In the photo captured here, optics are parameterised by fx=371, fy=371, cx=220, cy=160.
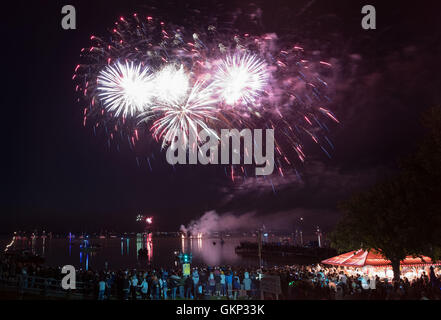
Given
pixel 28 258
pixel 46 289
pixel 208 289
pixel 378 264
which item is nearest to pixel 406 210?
pixel 378 264

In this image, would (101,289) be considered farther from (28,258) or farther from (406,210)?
(28,258)

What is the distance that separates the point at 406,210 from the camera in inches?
968

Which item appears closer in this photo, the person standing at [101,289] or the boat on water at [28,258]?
the person standing at [101,289]

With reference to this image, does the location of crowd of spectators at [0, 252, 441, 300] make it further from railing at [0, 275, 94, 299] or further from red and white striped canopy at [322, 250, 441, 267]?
red and white striped canopy at [322, 250, 441, 267]

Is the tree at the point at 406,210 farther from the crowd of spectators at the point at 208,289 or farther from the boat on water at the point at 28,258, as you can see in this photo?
the boat on water at the point at 28,258

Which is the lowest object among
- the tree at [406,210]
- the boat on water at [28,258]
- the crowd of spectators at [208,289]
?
the boat on water at [28,258]

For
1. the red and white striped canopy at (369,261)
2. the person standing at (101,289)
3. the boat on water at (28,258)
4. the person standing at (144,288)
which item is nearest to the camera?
the person standing at (101,289)

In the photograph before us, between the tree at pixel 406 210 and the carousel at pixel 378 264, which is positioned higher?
the tree at pixel 406 210

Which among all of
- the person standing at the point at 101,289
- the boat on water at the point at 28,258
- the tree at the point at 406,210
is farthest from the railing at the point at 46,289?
the boat on water at the point at 28,258

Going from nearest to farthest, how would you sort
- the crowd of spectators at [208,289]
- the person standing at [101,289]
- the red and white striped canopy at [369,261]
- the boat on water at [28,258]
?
the crowd of spectators at [208,289] < the person standing at [101,289] < the red and white striped canopy at [369,261] < the boat on water at [28,258]

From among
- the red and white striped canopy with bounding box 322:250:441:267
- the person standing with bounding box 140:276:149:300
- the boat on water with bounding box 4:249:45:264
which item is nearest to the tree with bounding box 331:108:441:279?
A: the red and white striped canopy with bounding box 322:250:441:267

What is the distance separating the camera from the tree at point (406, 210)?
2289cm
